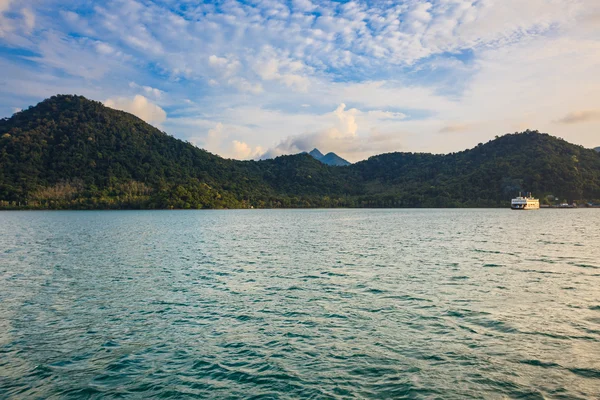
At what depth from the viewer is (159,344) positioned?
625 inches

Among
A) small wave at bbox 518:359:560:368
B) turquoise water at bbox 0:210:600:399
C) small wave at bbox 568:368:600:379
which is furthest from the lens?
small wave at bbox 518:359:560:368

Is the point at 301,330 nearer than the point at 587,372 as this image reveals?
No

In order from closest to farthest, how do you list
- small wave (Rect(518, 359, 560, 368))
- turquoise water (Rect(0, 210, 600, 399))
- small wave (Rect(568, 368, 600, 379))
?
turquoise water (Rect(0, 210, 600, 399)) < small wave (Rect(568, 368, 600, 379)) < small wave (Rect(518, 359, 560, 368))

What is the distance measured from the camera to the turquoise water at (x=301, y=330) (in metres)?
12.2

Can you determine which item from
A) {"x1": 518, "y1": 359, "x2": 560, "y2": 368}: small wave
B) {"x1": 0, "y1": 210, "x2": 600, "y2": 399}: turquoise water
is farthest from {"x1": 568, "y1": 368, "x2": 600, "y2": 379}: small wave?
{"x1": 518, "y1": 359, "x2": 560, "y2": 368}: small wave

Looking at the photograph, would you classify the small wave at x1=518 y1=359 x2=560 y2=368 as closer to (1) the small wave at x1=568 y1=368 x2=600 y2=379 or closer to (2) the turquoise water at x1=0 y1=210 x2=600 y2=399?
(2) the turquoise water at x1=0 y1=210 x2=600 y2=399

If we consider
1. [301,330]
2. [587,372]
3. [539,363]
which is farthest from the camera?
[301,330]

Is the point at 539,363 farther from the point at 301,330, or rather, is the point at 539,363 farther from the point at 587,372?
the point at 301,330

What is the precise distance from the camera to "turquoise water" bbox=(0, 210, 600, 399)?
12219mm

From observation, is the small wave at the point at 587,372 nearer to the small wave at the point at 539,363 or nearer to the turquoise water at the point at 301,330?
the turquoise water at the point at 301,330

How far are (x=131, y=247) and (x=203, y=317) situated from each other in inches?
1394

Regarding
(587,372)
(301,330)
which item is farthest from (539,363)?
(301,330)

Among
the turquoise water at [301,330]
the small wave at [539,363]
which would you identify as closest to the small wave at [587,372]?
the turquoise water at [301,330]

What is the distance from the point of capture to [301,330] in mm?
17500
